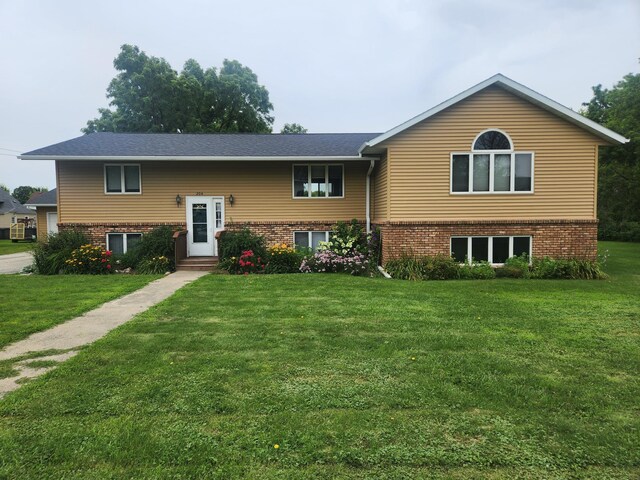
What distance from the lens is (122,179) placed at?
13.9 m

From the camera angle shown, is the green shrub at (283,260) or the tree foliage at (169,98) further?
the tree foliage at (169,98)

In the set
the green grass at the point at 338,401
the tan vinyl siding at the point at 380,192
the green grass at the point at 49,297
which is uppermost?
the tan vinyl siding at the point at 380,192

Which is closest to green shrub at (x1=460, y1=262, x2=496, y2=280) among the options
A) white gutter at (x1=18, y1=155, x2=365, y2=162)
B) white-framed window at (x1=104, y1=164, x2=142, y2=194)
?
white gutter at (x1=18, y1=155, x2=365, y2=162)

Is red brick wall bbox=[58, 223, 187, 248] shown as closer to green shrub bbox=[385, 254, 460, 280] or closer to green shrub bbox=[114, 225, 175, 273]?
green shrub bbox=[114, 225, 175, 273]

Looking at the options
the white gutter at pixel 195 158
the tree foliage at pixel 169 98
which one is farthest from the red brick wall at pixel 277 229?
the tree foliage at pixel 169 98

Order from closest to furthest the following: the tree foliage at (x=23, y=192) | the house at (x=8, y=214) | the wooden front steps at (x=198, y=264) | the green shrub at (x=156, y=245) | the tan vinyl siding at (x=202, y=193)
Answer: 1. the green shrub at (x=156, y=245)
2. the wooden front steps at (x=198, y=264)
3. the tan vinyl siding at (x=202, y=193)
4. the house at (x=8, y=214)
5. the tree foliage at (x=23, y=192)

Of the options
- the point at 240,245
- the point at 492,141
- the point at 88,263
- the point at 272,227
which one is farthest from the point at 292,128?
the point at 492,141

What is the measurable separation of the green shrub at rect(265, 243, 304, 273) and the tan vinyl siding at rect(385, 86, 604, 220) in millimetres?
3169

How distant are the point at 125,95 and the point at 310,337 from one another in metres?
29.9

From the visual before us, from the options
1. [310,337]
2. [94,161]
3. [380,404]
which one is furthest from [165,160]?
[380,404]

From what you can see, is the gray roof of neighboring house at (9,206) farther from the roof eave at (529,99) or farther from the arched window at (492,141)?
the arched window at (492,141)

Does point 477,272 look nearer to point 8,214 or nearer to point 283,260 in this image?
point 283,260

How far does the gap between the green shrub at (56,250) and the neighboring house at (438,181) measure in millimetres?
622

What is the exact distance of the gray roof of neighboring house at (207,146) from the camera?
44.2ft
